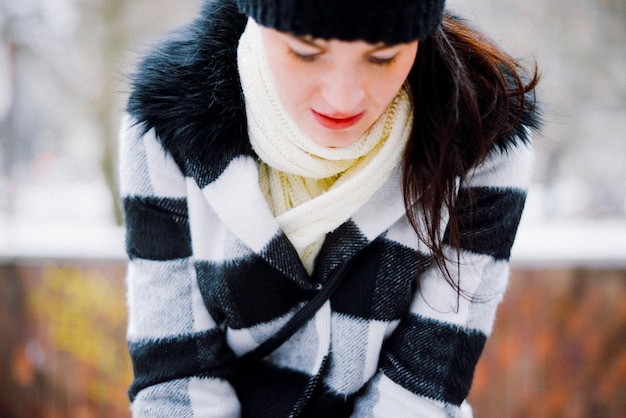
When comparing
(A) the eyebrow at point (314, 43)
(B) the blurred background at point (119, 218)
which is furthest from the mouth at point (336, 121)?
(B) the blurred background at point (119, 218)

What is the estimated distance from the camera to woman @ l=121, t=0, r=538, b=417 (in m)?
0.98

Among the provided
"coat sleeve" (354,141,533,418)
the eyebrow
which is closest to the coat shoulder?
the eyebrow

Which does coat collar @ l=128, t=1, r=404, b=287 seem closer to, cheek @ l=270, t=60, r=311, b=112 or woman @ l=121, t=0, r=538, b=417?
woman @ l=121, t=0, r=538, b=417

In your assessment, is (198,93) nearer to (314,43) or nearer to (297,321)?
(314,43)

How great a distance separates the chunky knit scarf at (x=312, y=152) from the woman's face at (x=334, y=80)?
4 cm

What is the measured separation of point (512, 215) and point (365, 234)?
282 mm

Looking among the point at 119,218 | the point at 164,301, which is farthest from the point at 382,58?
the point at 119,218

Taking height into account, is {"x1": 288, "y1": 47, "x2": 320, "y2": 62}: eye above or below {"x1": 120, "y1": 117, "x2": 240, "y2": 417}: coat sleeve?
above

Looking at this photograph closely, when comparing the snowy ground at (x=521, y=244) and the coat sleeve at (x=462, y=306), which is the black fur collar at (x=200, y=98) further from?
the snowy ground at (x=521, y=244)

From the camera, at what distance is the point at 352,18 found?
72cm

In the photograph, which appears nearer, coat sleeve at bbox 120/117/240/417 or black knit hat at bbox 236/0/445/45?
black knit hat at bbox 236/0/445/45

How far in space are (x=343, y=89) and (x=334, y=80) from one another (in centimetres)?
2

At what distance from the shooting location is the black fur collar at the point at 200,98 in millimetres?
1003

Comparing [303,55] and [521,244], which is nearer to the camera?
[303,55]
